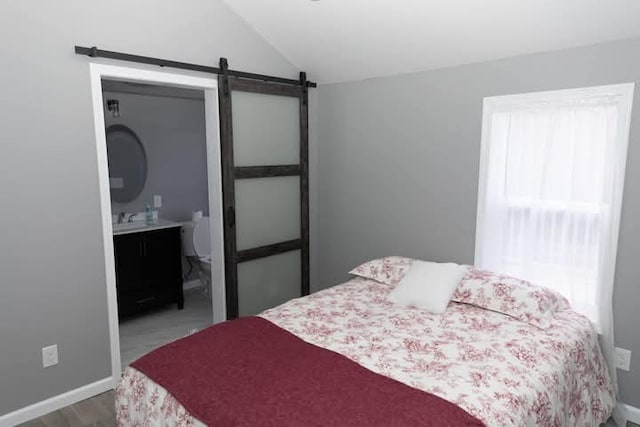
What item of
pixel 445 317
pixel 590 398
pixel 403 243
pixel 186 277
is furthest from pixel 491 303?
pixel 186 277

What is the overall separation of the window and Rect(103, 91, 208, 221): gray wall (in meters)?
3.14

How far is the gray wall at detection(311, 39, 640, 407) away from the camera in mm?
2424

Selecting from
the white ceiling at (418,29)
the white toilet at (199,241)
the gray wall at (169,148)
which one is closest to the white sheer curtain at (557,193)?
the white ceiling at (418,29)

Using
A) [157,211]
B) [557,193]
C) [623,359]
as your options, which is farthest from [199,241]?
[623,359]

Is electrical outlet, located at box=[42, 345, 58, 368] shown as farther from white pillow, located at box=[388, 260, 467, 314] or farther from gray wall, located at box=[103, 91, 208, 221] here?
white pillow, located at box=[388, 260, 467, 314]

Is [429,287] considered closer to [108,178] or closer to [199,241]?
[108,178]

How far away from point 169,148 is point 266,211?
5.43ft

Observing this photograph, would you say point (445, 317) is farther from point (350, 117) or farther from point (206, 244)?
point (206, 244)

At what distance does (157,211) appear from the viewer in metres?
4.54

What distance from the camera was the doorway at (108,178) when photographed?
2.66 metres

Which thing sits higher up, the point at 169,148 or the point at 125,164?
the point at 169,148

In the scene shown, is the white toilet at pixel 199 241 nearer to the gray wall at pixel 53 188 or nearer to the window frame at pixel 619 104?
the gray wall at pixel 53 188

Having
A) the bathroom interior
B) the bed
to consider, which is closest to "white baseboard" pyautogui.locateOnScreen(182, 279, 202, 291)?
the bathroom interior

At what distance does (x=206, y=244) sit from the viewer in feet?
14.0
